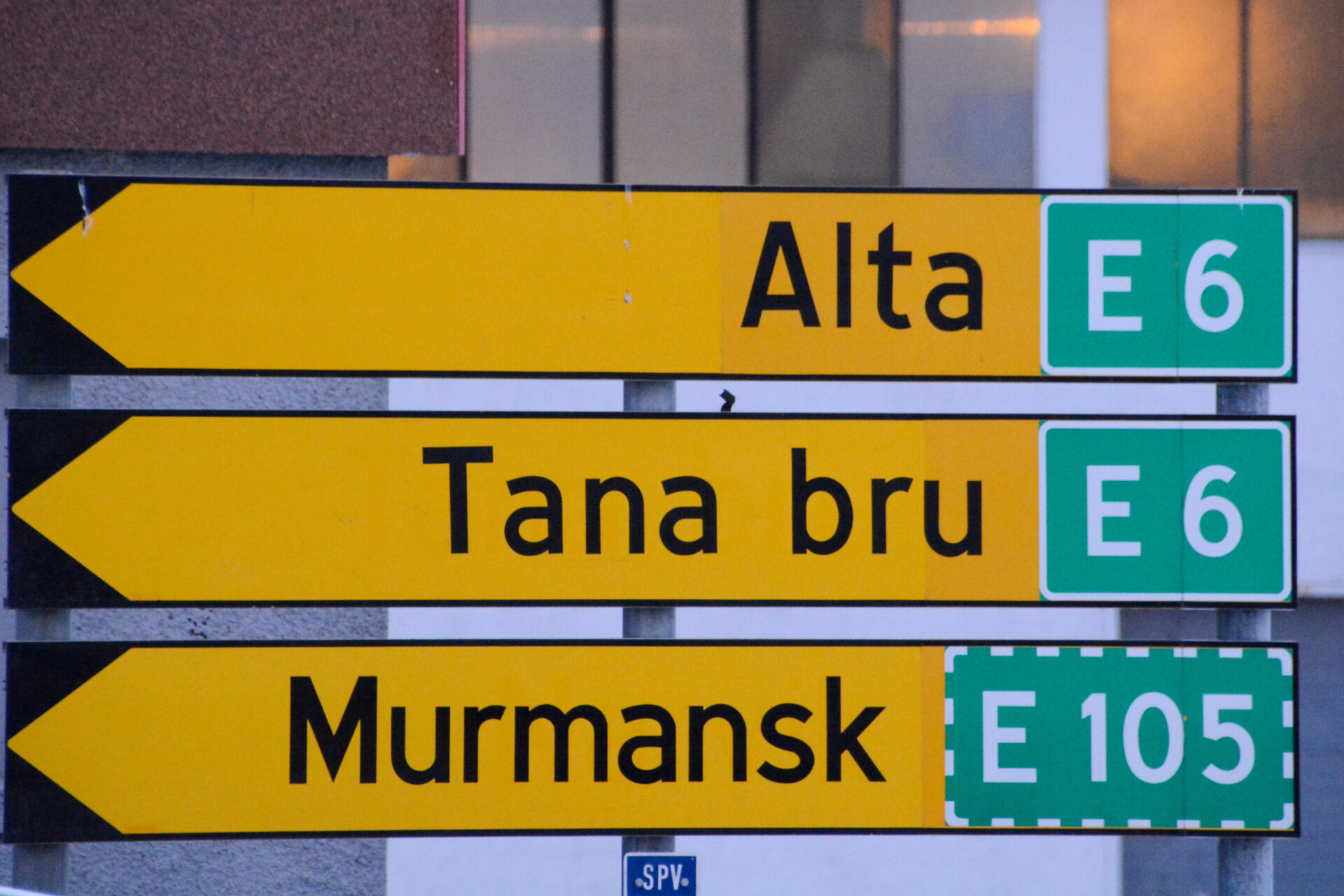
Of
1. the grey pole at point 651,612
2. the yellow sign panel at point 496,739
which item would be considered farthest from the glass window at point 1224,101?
the yellow sign panel at point 496,739

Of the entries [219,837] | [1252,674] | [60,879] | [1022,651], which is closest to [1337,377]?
[1252,674]

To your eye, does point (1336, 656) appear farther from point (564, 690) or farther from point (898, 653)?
point (564, 690)

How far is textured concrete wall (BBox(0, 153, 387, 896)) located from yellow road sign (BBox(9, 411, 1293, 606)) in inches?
63.6

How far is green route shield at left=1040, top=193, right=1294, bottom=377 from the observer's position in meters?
3.32

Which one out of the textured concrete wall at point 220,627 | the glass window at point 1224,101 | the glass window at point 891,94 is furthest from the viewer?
the glass window at point 1224,101

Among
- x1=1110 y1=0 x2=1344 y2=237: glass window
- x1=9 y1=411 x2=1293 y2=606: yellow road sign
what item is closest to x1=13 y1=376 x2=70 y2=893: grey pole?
x1=9 y1=411 x2=1293 y2=606: yellow road sign

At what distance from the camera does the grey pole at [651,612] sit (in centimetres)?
330

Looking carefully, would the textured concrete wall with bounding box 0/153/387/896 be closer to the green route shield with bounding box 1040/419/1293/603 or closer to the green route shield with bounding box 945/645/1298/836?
the green route shield with bounding box 945/645/1298/836

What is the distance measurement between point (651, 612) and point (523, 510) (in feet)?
1.59

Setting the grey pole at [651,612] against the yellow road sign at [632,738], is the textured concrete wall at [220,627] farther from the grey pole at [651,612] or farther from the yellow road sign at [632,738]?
the grey pole at [651,612]

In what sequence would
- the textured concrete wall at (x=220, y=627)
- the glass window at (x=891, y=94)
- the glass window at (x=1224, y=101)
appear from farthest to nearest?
1. the glass window at (x=1224, y=101)
2. the glass window at (x=891, y=94)
3. the textured concrete wall at (x=220, y=627)

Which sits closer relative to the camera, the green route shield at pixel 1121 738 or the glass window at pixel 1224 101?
the green route shield at pixel 1121 738

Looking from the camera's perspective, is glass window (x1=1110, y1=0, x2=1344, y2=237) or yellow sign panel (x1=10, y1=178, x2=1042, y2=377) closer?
yellow sign panel (x1=10, y1=178, x2=1042, y2=377)

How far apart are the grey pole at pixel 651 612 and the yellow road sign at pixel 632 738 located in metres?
0.05
